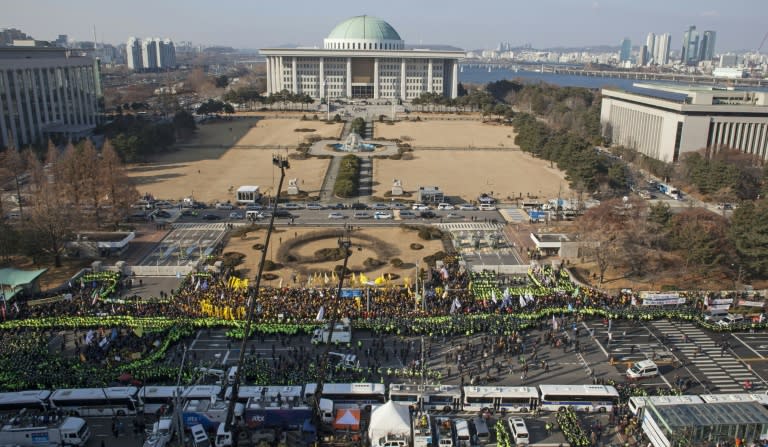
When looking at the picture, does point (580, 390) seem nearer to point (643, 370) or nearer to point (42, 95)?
point (643, 370)

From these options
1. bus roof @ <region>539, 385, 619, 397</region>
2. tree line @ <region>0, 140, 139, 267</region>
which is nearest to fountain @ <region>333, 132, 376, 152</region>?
tree line @ <region>0, 140, 139, 267</region>

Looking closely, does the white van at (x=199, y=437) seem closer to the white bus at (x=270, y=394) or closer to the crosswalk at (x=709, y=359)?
the white bus at (x=270, y=394)

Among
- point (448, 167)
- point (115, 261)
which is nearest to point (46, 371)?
point (115, 261)

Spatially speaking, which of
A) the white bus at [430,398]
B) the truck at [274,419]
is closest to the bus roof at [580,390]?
the white bus at [430,398]

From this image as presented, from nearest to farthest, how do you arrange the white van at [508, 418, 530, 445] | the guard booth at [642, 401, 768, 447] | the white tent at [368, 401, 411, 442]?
the guard booth at [642, 401, 768, 447] < the white tent at [368, 401, 411, 442] < the white van at [508, 418, 530, 445]

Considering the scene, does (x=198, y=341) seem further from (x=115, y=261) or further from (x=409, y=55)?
(x=409, y=55)

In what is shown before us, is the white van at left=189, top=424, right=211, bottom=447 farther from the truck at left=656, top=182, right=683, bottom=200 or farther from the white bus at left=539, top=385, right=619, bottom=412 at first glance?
the truck at left=656, top=182, right=683, bottom=200

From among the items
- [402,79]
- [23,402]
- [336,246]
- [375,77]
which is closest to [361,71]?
[375,77]
